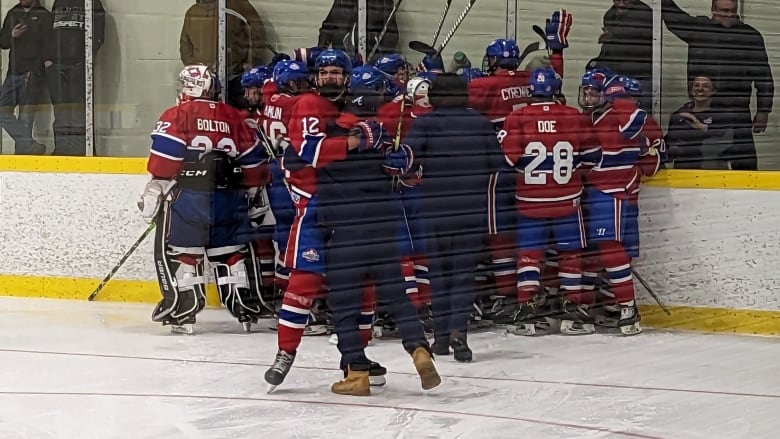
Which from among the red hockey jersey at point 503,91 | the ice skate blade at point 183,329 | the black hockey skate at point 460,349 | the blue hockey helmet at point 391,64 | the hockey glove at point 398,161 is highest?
the blue hockey helmet at point 391,64

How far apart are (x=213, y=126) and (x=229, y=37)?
85 centimetres

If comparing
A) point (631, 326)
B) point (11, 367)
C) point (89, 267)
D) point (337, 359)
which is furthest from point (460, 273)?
point (89, 267)

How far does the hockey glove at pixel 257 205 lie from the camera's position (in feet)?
16.1

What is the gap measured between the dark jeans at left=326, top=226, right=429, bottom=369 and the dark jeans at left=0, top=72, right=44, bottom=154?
2.66 m

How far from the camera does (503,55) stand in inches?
186

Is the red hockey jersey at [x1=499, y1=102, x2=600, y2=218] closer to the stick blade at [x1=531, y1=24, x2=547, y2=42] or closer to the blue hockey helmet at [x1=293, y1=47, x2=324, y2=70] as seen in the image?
the stick blade at [x1=531, y1=24, x2=547, y2=42]

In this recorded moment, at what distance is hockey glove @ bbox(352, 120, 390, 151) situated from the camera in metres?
3.44

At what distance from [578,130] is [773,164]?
0.76 meters

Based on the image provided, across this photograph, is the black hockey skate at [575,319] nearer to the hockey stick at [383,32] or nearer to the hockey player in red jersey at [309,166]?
the hockey stick at [383,32]

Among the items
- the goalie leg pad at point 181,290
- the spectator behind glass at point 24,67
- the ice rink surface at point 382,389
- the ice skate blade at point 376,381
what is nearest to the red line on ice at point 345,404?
the ice rink surface at point 382,389

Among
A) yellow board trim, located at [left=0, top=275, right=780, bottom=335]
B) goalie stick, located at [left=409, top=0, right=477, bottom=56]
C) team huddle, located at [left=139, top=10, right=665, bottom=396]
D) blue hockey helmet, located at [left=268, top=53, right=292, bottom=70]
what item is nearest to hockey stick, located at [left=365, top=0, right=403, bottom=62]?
team huddle, located at [left=139, top=10, right=665, bottom=396]

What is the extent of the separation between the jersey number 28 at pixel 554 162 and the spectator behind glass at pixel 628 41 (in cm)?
40

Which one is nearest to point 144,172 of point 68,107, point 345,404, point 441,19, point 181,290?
point 68,107

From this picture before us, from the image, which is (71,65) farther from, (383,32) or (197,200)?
(383,32)
